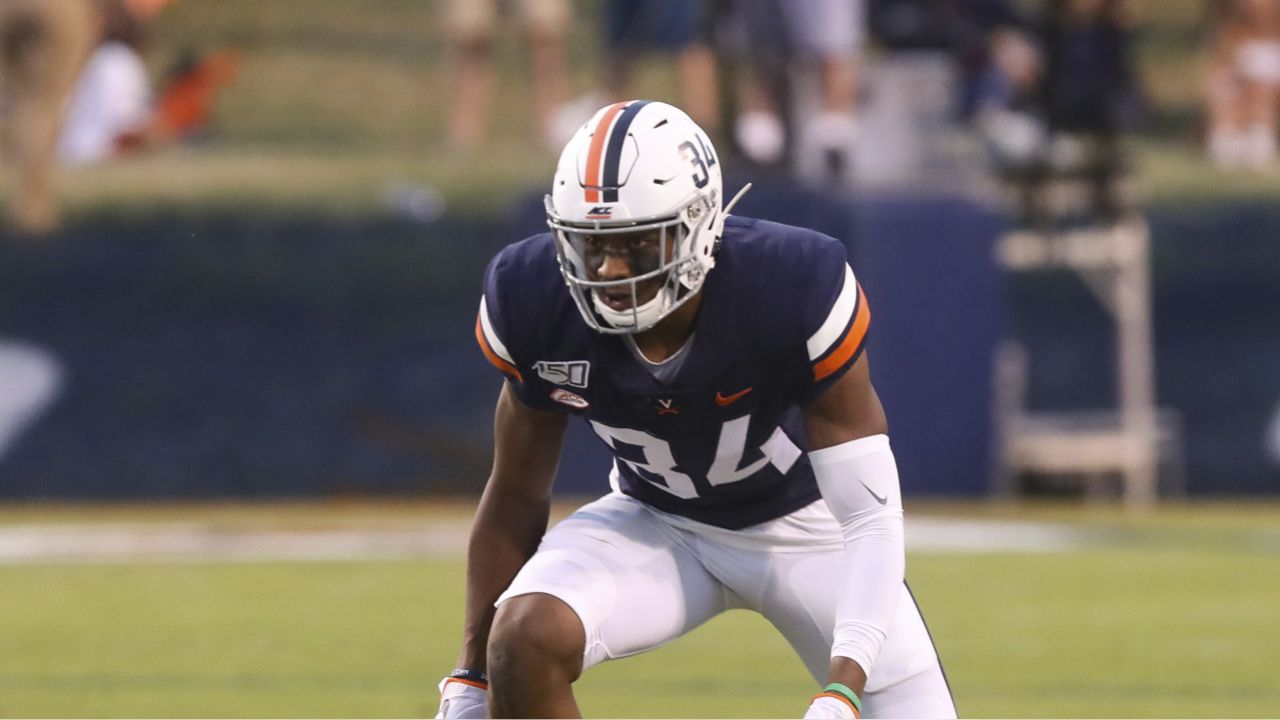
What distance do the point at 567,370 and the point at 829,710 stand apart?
0.92 m

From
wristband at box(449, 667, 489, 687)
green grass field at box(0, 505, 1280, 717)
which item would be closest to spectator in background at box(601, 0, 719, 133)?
green grass field at box(0, 505, 1280, 717)

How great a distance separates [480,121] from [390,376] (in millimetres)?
2068

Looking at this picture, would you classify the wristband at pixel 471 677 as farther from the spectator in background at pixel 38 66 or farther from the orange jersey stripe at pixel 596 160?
the spectator in background at pixel 38 66

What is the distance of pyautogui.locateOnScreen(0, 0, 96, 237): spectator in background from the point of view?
509 inches

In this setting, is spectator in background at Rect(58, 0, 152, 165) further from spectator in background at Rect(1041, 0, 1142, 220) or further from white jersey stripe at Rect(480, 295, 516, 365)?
white jersey stripe at Rect(480, 295, 516, 365)

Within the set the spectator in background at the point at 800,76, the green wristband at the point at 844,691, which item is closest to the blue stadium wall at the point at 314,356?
the spectator in background at the point at 800,76

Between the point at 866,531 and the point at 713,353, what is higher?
the point at 713,353

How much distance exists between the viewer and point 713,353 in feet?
13.7

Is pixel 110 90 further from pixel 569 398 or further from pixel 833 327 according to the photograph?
pixel 833 327

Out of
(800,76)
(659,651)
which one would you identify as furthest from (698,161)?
(800,76)

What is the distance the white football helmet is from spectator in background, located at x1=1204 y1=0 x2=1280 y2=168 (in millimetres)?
9653

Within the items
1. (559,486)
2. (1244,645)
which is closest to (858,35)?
(559,486)

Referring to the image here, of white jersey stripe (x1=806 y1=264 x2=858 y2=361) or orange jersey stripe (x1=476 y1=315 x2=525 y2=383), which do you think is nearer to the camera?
white jersey stripe (x1=806 y1=264 x2=858 y2=361)

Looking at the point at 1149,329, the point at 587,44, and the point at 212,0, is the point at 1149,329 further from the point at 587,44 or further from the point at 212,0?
the point at 212,0
